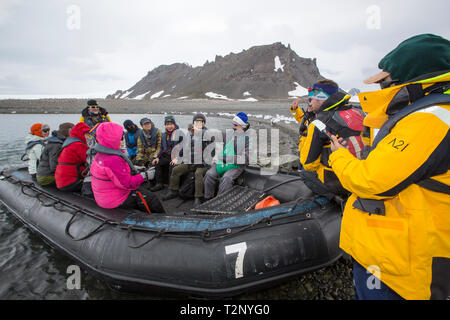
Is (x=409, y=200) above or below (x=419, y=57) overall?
below

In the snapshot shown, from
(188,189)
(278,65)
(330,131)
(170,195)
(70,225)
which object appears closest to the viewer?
(330,131)

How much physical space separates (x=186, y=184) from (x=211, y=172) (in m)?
0.60

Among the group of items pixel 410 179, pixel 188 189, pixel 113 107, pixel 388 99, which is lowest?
pixel 188 189

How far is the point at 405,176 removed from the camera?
1.12 metres

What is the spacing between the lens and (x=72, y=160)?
3887 millimetres

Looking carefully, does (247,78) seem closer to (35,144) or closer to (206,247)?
(35,144)

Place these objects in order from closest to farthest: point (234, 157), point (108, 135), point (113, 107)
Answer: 1. point (108, 135)
2. point (234, 157)
3. point (113, 107)

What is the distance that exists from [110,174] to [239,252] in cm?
188

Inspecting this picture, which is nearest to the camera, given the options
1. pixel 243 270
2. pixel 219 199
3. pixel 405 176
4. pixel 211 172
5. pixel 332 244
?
pixel 405 176

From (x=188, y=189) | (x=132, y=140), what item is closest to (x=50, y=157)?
(x=132, y=140)

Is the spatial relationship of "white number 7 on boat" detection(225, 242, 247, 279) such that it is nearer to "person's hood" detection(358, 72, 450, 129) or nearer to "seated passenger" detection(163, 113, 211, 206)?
"person's hood" detection(358, 72, 450, 129)

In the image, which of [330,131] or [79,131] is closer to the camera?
[330,131]
